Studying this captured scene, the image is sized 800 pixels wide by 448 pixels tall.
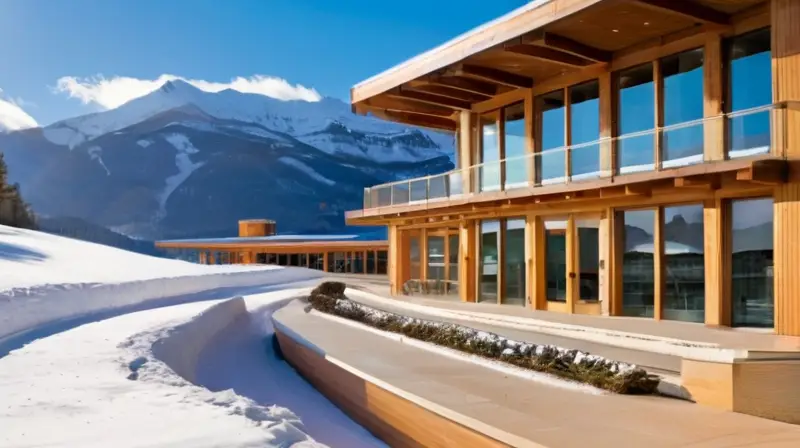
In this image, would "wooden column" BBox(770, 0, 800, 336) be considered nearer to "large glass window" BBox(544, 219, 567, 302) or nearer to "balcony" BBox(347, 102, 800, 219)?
"balcony" BBox(347, 102, 800, 219)

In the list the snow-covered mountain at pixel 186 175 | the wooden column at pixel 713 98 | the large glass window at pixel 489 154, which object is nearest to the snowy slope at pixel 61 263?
the large glass window at pixel 489 154

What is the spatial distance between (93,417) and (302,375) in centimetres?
726

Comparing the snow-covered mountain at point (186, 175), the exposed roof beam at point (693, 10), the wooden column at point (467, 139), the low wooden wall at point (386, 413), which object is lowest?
the low wooden wall at point (386, 413)

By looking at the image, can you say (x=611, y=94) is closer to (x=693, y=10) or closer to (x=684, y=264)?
(x=693, y=10)

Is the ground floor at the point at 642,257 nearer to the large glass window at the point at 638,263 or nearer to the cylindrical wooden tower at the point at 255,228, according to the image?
the large glass window at the point at 638,263

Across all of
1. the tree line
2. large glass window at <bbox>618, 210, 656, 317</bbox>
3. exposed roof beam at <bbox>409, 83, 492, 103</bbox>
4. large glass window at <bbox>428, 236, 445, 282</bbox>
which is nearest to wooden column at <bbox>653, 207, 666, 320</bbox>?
large glass window at <bbox>618, 210, 656, 317</bbox>

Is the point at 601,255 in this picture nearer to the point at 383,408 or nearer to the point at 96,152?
the point at 383,408

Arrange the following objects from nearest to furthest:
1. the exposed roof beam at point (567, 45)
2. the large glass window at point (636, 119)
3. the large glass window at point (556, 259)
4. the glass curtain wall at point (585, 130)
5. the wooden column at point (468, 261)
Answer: the large glass window at point (636, 119) → the exposed roof beam at point (567, 45) → the glass curtain wall at point (585, 130) → the large glass window at point (556, 259) → the wooden column at point (468, 261)

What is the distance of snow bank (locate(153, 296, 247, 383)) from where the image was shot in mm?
11484

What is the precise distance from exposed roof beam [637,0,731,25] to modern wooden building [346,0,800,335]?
Answer: 3 centimetres

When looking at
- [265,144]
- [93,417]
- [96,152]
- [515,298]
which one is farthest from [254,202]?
[93,417]

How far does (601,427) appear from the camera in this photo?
6.70 metres

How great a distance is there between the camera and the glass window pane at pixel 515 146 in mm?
17766

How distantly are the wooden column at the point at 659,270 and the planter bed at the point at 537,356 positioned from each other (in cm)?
457
